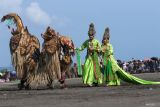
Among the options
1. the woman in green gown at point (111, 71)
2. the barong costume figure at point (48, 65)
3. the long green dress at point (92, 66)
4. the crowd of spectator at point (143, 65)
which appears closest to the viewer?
the barong costume figure at point (48, 65)

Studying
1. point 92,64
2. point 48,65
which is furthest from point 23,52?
point 92,64

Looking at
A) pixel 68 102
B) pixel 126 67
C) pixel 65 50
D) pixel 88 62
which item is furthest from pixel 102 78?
pixel 126 67

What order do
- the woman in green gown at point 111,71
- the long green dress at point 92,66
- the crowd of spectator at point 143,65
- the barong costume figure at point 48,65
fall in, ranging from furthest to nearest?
the crowd of spectator at point 143,65
the woman in green gown at point 111,71
the long green dress at point 92,66
the barong costume figure at point 48,65

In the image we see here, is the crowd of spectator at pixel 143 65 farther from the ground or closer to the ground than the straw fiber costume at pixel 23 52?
farther from the ground

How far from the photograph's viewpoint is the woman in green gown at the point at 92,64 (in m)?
24.1

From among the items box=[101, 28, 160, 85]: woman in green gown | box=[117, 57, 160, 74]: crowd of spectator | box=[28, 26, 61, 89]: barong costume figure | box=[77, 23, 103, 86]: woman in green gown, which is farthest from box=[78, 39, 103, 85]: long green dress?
box=[117, 57, 160, 74]: crowd of spectator

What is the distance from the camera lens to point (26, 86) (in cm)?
2267

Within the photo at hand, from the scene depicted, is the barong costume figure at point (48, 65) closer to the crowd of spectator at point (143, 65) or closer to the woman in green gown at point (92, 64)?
the woman in green gown at point (92, 64)

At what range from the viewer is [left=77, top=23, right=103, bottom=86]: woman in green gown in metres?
24.1

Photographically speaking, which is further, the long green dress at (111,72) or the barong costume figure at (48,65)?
the long green dress at (111,72)

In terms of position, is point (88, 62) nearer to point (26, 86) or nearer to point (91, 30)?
point (91, 30)

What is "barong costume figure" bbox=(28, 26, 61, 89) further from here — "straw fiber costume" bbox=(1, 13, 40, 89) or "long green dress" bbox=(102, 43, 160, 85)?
"long green dress" bbox=(102, 43, 160, 85)

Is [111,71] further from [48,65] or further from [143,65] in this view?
[143,65]

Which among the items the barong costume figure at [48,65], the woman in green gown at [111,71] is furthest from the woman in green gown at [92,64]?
the barong costume figure at [48,65]
